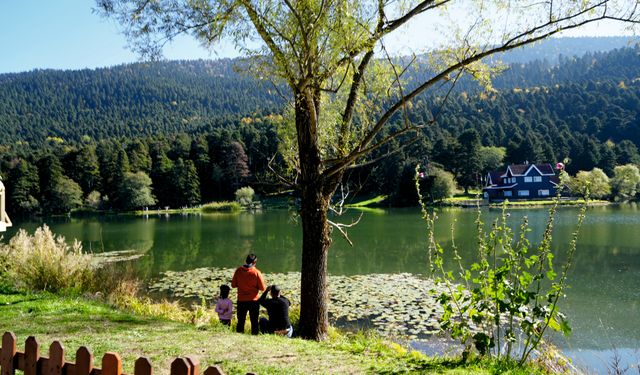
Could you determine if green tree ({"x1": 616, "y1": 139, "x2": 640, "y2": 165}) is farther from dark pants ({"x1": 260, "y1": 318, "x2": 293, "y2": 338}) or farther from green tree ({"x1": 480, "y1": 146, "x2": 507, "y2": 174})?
dark pants ({"x1": 260, "y1": 318, "x2": 293, "y2": 338})

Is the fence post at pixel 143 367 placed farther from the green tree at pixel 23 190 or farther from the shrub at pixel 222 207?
the green tree at pixel 23 190

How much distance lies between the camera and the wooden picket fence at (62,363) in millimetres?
2072

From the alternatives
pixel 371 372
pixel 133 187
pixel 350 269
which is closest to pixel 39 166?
pixel 133 187

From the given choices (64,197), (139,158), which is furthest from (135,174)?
(64,197)

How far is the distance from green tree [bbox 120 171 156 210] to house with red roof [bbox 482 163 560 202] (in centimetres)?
4779

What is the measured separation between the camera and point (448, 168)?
68500 millimetres

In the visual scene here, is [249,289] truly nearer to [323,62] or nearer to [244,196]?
[323,62]

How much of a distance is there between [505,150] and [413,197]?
85.6ft

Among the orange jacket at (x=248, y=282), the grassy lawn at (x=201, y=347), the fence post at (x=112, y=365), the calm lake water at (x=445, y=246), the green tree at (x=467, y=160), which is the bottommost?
the calm lake water at (x=445, y=246)

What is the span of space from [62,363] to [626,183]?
69815 millimetres

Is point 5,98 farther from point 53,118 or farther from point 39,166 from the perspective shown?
point 39,166

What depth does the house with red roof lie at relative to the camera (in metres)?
68.9

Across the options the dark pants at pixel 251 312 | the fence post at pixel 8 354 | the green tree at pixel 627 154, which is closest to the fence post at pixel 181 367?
the fence post at pixel 8 354

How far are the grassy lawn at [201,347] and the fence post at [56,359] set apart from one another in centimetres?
189
